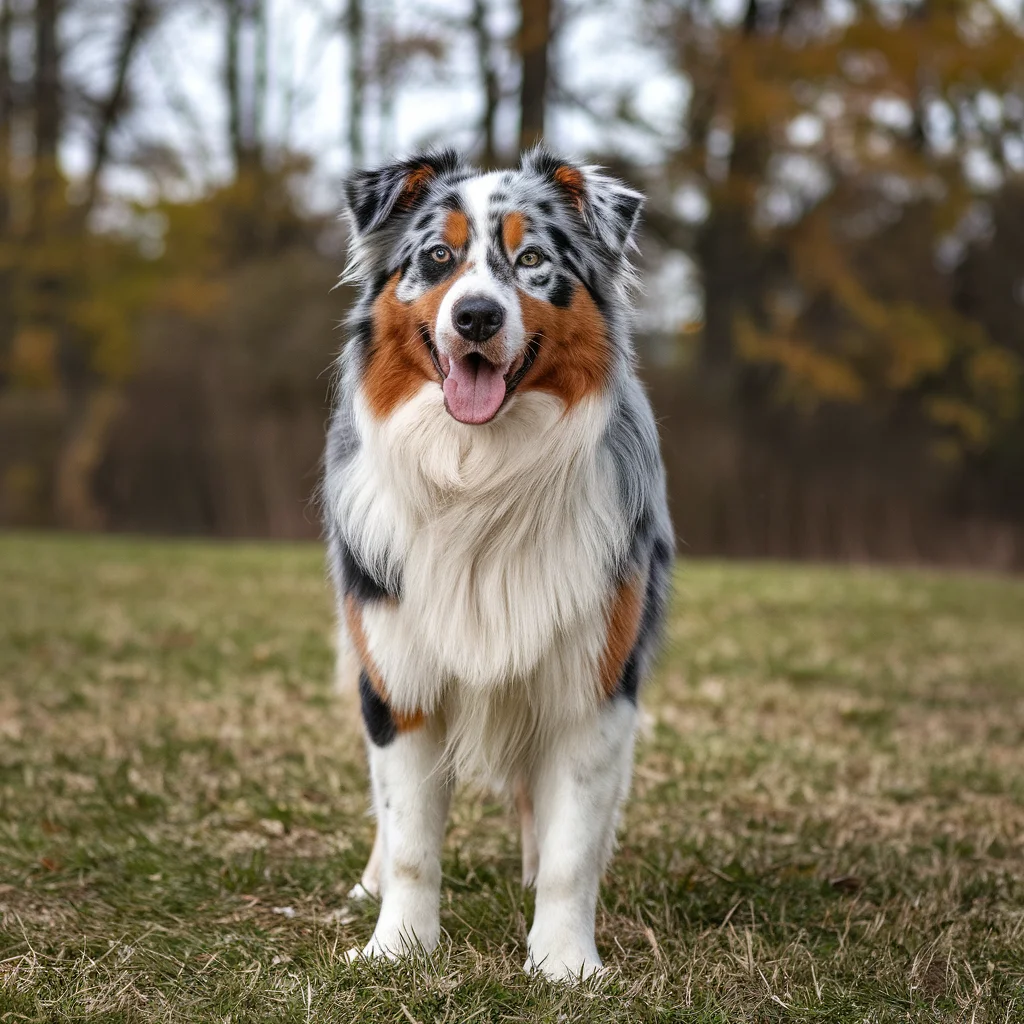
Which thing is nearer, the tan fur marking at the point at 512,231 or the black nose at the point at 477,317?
the black nose at the point at 477,317

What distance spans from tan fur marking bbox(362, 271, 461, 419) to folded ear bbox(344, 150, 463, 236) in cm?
26

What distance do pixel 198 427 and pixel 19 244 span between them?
5.24 meters

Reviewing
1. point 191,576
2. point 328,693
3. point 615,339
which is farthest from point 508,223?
point 191,576

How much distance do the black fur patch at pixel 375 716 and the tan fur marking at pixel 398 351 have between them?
2.46 feet

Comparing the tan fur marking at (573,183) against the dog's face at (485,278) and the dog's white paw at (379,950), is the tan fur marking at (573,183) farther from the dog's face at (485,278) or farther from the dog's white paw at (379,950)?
the dog's white paw at (379,950)

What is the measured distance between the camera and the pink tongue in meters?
3.27

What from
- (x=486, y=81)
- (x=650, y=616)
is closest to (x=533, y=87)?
(x=486, y=81)

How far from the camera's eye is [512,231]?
3.41 m

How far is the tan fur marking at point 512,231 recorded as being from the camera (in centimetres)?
340

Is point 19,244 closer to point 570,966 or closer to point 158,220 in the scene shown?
point 158,220

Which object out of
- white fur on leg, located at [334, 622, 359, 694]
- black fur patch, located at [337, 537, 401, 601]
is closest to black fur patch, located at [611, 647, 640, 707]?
black fur patch, located at [337, 537, 401, 601]

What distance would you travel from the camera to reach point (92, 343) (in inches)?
876

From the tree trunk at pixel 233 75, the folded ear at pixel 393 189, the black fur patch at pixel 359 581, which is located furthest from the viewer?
the tree trunk at pixel 233 75

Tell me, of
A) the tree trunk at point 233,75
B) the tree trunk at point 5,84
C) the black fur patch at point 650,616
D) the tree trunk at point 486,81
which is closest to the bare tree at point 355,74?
the tree trunk at point 486,81
